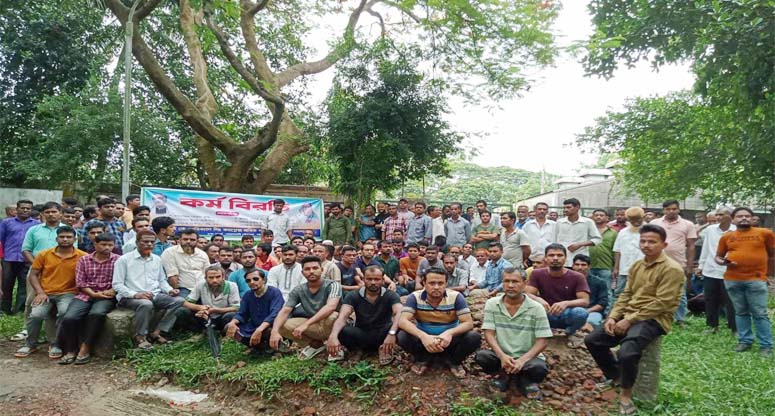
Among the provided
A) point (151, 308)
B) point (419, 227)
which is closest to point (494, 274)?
point (419, 227)

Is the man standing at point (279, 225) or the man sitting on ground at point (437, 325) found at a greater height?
the man standing at point (279, 225)

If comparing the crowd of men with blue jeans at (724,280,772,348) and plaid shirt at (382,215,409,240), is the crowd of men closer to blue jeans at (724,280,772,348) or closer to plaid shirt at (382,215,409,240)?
blue jeans at (724,280,772,348)

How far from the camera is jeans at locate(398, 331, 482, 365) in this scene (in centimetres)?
442

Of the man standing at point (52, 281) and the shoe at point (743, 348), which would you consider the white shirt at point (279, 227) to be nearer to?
the man standing at point (52, 281)

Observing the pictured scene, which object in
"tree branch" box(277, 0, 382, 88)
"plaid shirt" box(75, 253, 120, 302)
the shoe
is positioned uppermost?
"tree branch" box(277, 0, 382, 88)

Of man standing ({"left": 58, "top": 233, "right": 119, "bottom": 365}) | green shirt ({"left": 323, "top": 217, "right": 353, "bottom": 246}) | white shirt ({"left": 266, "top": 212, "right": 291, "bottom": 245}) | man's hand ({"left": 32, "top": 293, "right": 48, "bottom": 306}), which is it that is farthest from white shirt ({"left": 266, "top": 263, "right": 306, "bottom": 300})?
white shirt ({"left": 266, "top": 212, "right": 291, "bottom": 245})

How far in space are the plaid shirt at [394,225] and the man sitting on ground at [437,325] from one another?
4.02m

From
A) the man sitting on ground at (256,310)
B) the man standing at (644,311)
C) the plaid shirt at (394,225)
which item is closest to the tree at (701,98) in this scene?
the plaid shirt at (394,225)

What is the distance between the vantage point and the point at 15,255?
22.5ft

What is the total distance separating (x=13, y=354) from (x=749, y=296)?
8296mm

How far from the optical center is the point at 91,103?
12.7 m

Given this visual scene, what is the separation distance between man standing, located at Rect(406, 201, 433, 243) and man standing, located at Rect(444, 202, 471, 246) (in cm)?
32

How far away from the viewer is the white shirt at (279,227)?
9.24 metres

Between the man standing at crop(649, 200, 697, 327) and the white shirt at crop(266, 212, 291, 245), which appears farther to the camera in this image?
the white shirt at crop(266, 212, 291, 245)
